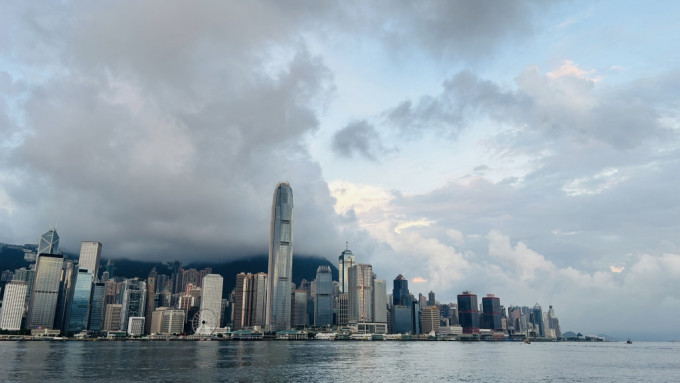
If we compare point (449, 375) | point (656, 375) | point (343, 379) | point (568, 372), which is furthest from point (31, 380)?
point (656, 375)

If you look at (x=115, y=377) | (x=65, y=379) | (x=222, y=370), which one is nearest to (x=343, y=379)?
(x=222, y=370)

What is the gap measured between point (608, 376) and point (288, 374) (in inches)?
3571

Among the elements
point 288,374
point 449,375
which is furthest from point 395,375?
point 288,374

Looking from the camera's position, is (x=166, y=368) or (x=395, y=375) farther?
(x=166, y=368)

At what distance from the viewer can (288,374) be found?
12425cm

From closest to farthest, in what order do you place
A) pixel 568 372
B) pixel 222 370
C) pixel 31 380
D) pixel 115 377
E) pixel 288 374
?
1. pixel 31 380
2. pixel 115 377
3. pixel 288 374
4. pixel 222 370
5. pixel 568 372

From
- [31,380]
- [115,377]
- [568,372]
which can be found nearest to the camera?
[31,380]

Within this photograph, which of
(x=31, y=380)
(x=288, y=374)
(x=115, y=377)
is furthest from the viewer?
(x=288, y=374)

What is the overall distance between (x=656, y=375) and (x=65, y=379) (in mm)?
159905

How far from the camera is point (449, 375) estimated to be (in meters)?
128

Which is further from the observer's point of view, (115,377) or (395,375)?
(395,375)

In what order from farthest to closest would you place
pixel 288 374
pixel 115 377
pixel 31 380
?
pixel 288 374 → pixel 115 377 → pixel 31 380

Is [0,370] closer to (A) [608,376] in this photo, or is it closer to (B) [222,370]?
Answer: (B) [222,370]

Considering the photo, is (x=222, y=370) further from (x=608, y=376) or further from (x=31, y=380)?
(x=608, y=376)
